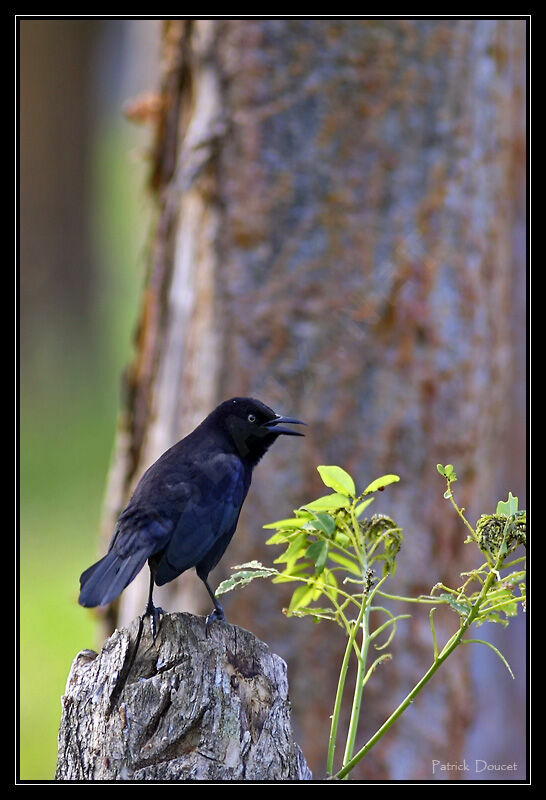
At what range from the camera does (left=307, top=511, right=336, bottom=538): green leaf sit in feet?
5.83

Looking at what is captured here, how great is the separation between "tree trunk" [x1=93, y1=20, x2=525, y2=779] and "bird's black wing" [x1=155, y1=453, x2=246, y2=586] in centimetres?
176

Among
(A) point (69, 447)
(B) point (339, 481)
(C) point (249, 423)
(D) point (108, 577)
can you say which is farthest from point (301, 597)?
(A) point (69, 447)

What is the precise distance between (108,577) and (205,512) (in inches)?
14.2

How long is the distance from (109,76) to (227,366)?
3108 mm

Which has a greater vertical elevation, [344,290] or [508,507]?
[344,290]

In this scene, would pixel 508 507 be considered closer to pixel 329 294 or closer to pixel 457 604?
pixel 457 604

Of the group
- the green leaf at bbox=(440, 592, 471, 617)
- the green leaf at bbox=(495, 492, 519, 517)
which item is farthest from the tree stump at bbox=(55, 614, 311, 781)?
the green leaf at bbox=(495, 492, 519, 517)

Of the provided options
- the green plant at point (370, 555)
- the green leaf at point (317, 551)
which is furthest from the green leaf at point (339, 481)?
the green leaf at point (317, 551)

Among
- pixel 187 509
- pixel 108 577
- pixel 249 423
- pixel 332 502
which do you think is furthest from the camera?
pixel 249 423

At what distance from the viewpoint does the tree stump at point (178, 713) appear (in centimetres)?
203

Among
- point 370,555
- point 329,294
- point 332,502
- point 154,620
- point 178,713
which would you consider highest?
point 329,294

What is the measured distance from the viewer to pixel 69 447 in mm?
5848

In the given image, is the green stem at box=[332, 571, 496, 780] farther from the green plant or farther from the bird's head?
the bird's head

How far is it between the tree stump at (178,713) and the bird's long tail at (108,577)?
14 cm
